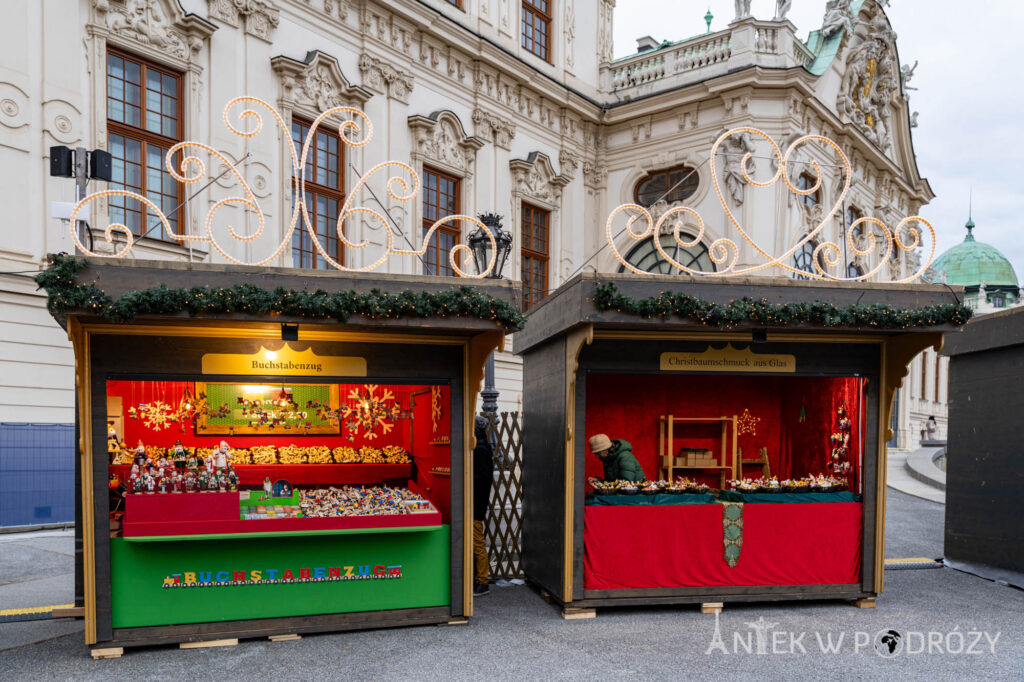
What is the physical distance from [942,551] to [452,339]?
8388 mm

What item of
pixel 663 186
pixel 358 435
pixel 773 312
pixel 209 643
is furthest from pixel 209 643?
pixel 663 186

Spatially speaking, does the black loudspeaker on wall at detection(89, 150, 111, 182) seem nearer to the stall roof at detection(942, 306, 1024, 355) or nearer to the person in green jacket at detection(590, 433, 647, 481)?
the person in green jacket at detection(590, 433, 647, 481)

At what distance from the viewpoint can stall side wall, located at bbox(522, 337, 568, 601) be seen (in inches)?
311

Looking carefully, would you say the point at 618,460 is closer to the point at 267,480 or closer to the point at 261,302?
the point at 267,480

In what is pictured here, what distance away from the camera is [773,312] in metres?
7.41

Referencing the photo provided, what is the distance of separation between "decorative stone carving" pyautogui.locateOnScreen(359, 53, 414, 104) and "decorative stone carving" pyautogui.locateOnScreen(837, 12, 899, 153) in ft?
47.7

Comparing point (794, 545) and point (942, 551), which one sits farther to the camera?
point (942, 551)

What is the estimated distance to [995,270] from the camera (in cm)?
5291

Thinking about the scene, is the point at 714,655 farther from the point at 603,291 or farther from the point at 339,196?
the point at 339,196

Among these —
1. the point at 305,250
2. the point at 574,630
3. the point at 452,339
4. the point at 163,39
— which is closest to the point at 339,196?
the point at 305,250

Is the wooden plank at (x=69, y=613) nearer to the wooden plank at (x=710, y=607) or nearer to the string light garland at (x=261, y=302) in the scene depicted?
the string light garland at (x=261, y=302)

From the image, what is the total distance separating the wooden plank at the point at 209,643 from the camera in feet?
21.8

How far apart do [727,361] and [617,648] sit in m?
3.06

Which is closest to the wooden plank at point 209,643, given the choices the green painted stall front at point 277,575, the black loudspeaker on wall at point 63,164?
the green painted stall front at point 277,575
